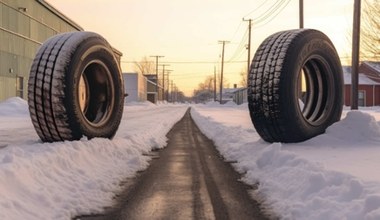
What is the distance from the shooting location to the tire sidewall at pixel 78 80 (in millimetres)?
9836

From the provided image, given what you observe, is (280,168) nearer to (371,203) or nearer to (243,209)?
(243,209)

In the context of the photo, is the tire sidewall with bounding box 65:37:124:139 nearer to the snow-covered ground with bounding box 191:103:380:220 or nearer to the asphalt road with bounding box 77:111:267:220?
the asphalt road with bounding box 77:111:267:220

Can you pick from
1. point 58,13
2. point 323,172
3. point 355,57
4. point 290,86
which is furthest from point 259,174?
point 58,13

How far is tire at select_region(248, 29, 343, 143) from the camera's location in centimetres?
1009

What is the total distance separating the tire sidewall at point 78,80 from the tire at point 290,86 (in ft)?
11.6

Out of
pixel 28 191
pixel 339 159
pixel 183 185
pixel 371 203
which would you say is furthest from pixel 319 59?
pixel 28 191

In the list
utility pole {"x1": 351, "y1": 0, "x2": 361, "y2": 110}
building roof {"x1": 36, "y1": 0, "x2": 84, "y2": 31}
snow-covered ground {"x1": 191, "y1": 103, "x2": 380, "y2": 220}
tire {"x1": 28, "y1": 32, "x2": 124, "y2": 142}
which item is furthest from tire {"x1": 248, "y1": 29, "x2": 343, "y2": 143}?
building roof {"x1": 36, "y1": 0, "x2": 84, "y2": 31}

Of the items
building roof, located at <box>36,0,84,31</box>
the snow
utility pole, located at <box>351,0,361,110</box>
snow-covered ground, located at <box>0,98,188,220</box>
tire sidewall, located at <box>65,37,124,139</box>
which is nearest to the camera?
the snow

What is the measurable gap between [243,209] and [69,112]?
5.05 m

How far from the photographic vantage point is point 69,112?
9.74 m

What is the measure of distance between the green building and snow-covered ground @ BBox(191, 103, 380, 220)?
26.5 metres

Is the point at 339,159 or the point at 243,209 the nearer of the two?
the point at 243,209

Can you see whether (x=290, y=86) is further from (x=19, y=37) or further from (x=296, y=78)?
(x=19, y=37)

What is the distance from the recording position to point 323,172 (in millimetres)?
6465
